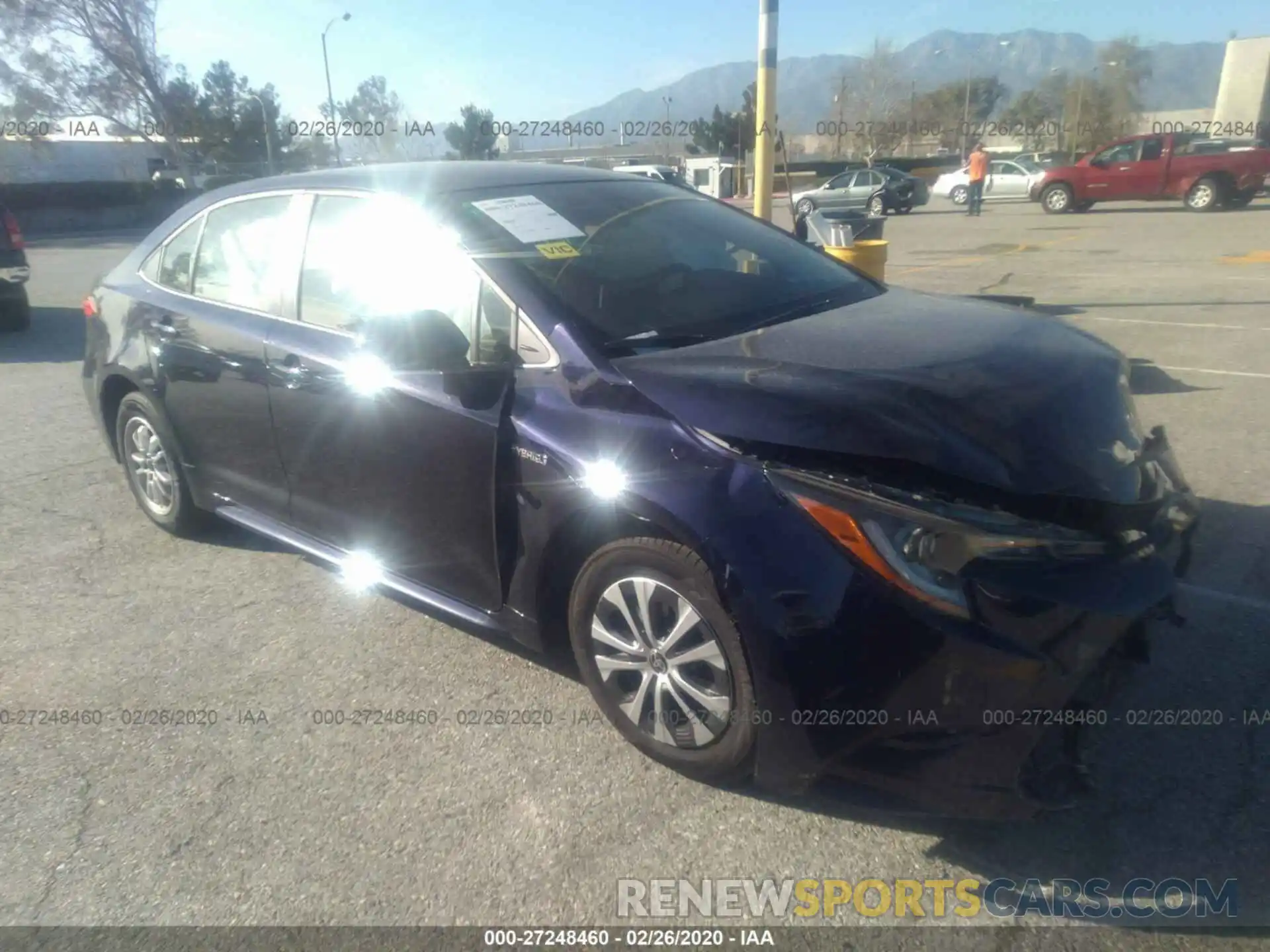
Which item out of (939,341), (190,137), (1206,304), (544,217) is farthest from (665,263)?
(190,137)

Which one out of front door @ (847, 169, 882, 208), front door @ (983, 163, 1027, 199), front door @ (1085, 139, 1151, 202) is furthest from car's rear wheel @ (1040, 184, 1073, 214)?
front door @ (983, 163, 1027, 199)

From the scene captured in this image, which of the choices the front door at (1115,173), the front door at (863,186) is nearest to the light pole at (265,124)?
the front door at (863,186)

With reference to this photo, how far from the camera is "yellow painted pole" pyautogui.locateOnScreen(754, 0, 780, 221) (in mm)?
8922

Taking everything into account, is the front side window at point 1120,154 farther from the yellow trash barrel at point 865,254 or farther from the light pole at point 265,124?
the light pole at point 265,124

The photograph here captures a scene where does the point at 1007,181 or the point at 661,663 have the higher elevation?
the point at 661,663

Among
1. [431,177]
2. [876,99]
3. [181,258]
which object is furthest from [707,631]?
[876,99]

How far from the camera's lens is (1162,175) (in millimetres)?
22969

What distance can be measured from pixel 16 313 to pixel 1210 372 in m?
11.8

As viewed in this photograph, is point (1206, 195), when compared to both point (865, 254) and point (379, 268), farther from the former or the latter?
point (379, 268)

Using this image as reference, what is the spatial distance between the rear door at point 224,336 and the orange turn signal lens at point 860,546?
2.42m

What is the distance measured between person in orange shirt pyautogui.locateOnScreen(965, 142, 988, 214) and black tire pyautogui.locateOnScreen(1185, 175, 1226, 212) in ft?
15.4

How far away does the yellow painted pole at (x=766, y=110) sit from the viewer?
29.3 ft

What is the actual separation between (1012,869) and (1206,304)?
9.42 meters

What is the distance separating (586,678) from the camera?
3.08 m
